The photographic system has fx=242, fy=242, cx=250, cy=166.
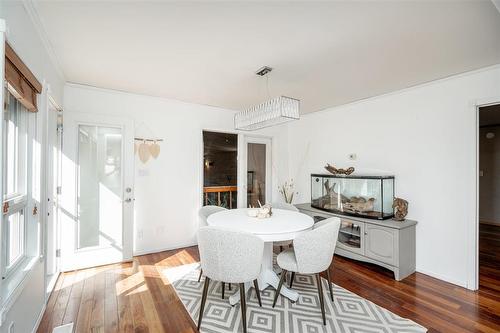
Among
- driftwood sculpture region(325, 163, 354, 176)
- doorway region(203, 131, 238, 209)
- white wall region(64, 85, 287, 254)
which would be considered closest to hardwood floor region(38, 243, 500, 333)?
white wall region(64, 85, 287, 254)

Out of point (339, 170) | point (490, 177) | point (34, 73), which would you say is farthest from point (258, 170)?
point (490, 177)

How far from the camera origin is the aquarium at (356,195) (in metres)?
3.22

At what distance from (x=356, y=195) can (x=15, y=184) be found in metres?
3.70

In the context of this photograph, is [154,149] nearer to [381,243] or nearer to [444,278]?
[381,243]

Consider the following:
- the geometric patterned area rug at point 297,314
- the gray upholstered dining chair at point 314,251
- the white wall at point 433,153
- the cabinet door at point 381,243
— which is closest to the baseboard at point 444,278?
the white wall at point 433,153

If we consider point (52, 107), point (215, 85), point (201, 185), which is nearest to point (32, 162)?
point (52, 107)

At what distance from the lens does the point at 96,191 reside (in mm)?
3219

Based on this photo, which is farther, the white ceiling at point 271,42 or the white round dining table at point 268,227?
the white round dining table at point 268,227

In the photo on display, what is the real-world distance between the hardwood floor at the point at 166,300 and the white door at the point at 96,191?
25cm

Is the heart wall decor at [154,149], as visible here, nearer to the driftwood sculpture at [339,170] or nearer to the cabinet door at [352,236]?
the driftwood sculpture at [339,170]

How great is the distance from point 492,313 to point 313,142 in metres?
3.11

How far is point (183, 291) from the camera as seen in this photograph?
2518mm

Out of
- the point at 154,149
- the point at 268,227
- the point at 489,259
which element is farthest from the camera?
the point at 154,149

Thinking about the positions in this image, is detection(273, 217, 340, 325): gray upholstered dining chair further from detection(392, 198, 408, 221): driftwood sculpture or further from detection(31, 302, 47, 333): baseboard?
detection(31, 302, 47, 333): baseboard
